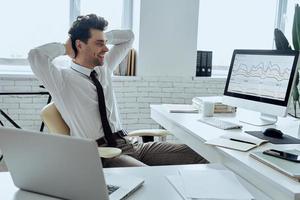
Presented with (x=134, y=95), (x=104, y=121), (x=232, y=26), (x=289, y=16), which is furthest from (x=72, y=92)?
(x=289, y=16)

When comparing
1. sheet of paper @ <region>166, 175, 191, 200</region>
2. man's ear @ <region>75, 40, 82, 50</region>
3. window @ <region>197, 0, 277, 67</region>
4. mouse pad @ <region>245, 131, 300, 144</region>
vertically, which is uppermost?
window @ <region>197, 0, 277, 67</region>

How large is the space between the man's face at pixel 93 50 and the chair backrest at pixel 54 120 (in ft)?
1.24

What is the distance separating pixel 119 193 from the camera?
1.23 m

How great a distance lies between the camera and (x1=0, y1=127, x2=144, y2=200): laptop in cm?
108

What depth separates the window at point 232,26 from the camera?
4332 mm

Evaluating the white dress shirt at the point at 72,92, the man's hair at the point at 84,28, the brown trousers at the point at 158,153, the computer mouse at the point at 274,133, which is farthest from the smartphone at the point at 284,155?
the man's hair at the point at 84,28

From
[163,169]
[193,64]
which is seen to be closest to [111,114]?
[163,169]

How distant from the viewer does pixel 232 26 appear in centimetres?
445

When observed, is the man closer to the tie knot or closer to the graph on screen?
the tie knot

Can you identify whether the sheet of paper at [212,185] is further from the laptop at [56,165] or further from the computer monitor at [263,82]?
the computer monitor at [263,82]

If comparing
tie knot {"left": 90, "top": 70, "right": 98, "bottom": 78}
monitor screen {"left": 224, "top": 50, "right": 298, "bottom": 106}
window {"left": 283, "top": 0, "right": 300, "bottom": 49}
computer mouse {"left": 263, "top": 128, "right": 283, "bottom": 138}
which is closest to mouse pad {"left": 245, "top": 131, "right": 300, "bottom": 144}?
computer mouse {"left": 263, "top": 128, "right": 283, "bottom": 138}

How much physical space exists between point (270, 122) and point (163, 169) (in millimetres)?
1141

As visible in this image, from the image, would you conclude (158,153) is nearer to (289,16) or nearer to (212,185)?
(212,185)

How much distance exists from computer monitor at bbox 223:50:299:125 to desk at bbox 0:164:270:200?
2.74ft
